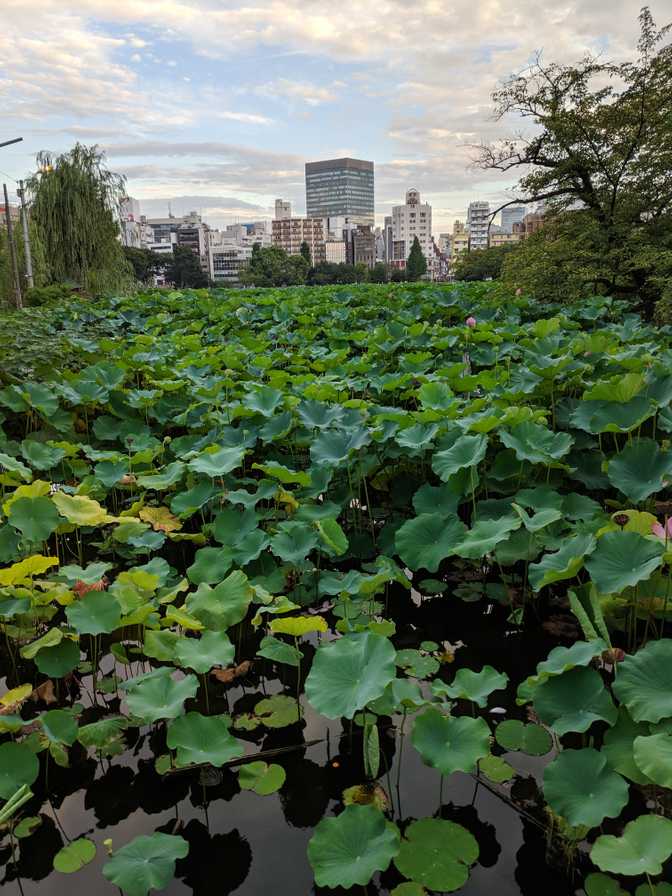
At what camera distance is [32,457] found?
2.76 meters

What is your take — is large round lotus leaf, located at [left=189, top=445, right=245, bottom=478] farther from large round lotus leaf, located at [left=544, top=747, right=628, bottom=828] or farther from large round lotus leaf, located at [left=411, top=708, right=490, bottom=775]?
large round lotus leaf, located at [left=544, top=747, right=628, bottom=828]

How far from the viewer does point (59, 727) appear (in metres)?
1.36

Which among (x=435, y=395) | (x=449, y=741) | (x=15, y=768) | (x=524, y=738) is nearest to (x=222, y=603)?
(x=15, y=768)

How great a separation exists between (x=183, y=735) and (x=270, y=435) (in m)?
1.64

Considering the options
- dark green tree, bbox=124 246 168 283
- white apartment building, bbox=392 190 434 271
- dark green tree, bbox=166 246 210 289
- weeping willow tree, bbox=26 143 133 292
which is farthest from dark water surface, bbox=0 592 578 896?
white apartment building, bbox=392 190 434 271

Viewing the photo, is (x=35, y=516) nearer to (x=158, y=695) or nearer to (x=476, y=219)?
(x=158, y=695)

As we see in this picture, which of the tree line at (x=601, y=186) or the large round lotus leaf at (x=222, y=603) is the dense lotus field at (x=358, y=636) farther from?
the tree line at (x=601, y=186)

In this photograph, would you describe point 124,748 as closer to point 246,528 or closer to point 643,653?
point 246,528

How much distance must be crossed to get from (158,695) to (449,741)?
59 centimetres

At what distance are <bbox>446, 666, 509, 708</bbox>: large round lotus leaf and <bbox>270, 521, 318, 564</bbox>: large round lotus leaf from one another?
676 mm

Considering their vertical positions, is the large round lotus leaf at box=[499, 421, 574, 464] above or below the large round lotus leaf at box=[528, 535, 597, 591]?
above

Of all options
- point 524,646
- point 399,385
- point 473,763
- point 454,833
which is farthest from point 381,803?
point 399,385

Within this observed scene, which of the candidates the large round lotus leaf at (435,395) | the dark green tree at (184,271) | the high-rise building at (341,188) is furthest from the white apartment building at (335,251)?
the large round lotus leaf at (435,395)

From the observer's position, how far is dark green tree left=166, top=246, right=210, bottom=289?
5866 centimetres
